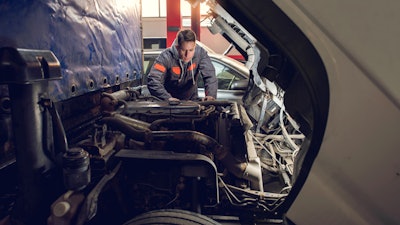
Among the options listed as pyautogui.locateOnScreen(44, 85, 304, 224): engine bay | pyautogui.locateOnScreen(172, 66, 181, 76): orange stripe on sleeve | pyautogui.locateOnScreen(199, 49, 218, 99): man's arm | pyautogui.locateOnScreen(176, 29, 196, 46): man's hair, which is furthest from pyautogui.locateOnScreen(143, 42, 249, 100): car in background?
pyautogui.locateOnScreen(44, 85, 304, 224): engine bay

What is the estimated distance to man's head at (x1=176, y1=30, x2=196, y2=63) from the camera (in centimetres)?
386

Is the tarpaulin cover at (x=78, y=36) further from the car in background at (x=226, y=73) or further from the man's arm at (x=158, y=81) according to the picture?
the car in background at (x=226, y=73)

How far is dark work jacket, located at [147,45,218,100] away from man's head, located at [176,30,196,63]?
0.10 meters

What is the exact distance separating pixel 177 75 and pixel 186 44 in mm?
497

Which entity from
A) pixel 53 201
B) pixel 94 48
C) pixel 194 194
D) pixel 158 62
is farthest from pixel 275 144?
pixel 53 201

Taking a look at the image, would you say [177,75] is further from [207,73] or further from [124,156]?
[124,156]

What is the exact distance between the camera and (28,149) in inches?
52.1

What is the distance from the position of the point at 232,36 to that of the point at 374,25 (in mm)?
4506

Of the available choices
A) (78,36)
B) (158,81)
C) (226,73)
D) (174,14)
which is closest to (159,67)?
(158,81)

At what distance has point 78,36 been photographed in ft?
6.88

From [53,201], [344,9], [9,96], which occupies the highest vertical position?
[344,9]

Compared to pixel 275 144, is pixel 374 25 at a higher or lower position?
higher

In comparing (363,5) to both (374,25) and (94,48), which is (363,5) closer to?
(374,25)

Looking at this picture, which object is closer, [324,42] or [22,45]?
[324,42]
